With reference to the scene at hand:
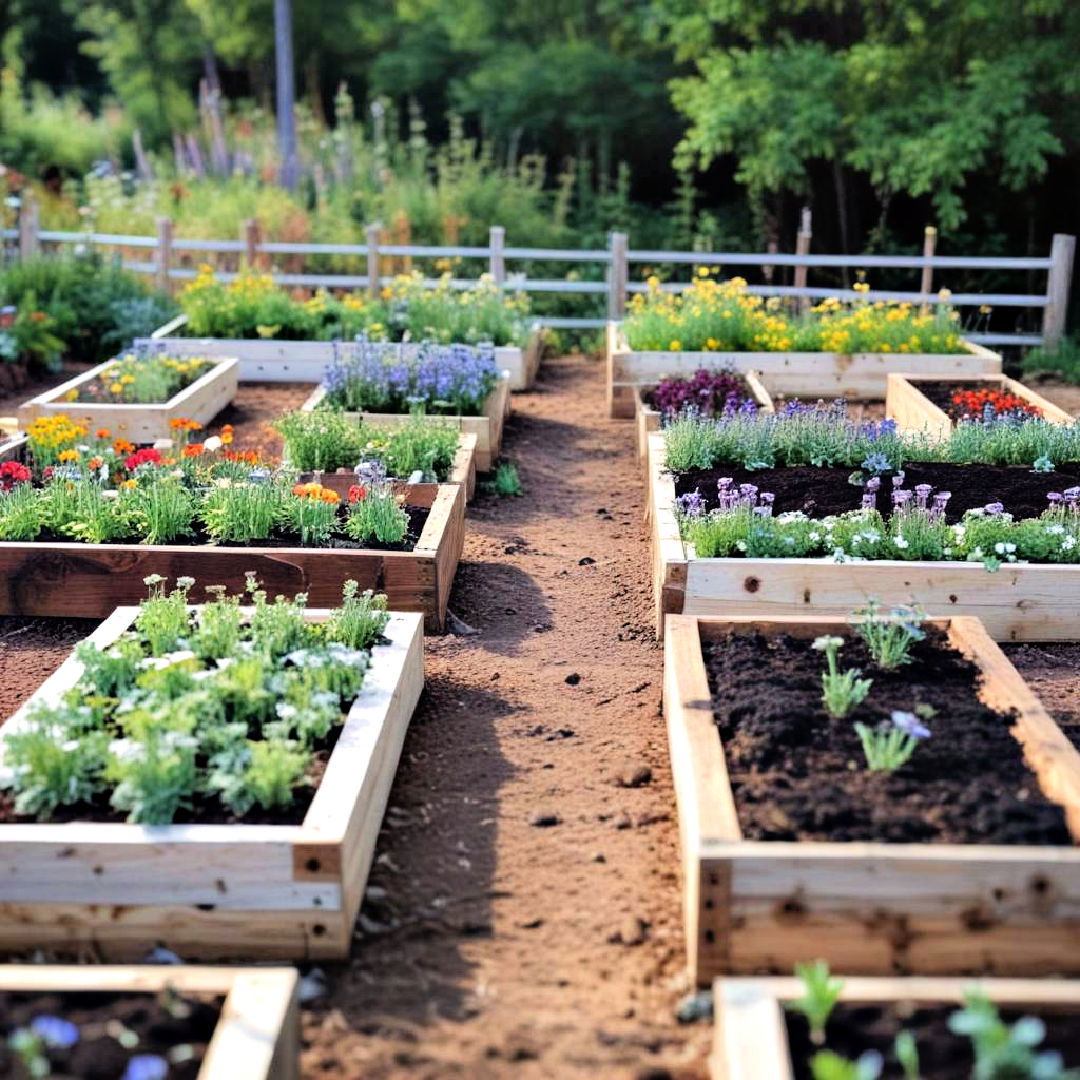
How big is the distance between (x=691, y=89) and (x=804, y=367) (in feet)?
20.4

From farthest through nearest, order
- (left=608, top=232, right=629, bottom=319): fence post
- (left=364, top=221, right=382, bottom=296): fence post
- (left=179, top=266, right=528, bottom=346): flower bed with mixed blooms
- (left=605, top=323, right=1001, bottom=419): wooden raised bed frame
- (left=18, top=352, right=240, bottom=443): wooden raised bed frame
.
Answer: (left=608, top=232, right=629, bottom=319): fence post
(left=364, top=221, right=382, bottom=296): fence post
(left=179, top=266, right=528, bottom=346): flower bed with mixed blooms
(left=605, top=323, right=1001, bottom=419): wooden raised bed frame
(left=18, top=352, right=240, bottom=443): wooden raised bed frame

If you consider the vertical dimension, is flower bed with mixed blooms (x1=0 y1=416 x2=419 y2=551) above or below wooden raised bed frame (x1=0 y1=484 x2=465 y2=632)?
above

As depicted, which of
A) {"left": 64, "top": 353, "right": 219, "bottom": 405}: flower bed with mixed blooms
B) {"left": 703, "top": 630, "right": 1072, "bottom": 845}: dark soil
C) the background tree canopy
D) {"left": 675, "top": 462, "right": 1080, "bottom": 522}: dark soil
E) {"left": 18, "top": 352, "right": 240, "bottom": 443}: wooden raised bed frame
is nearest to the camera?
{"left": 703, "top": 630, "right": 1072, "bottom": 845}: dark soil

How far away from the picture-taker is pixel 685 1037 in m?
3.38

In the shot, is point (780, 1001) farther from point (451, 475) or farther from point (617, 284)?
point (617, 284)

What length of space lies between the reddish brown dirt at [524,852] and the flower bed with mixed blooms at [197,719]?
422mm

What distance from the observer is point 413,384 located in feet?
28.6

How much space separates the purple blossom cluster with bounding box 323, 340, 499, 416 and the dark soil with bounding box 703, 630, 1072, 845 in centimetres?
400

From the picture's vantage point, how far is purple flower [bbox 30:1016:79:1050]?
274cm

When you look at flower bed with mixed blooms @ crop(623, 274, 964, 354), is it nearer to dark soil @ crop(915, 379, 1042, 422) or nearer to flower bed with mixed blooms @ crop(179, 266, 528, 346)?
dark soil @ crop(915, 379, 1042, 422)

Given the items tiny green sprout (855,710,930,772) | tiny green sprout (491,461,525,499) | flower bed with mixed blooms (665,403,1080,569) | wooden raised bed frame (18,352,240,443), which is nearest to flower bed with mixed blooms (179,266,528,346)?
wooden raised bed frame (18,352,240,443)

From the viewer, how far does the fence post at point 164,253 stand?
12680 millimetres

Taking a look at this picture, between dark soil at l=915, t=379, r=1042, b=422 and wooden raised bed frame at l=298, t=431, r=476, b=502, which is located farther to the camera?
dark soil at l=915, t=379, r=1042, b=422

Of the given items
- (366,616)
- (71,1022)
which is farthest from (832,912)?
(366,616)
